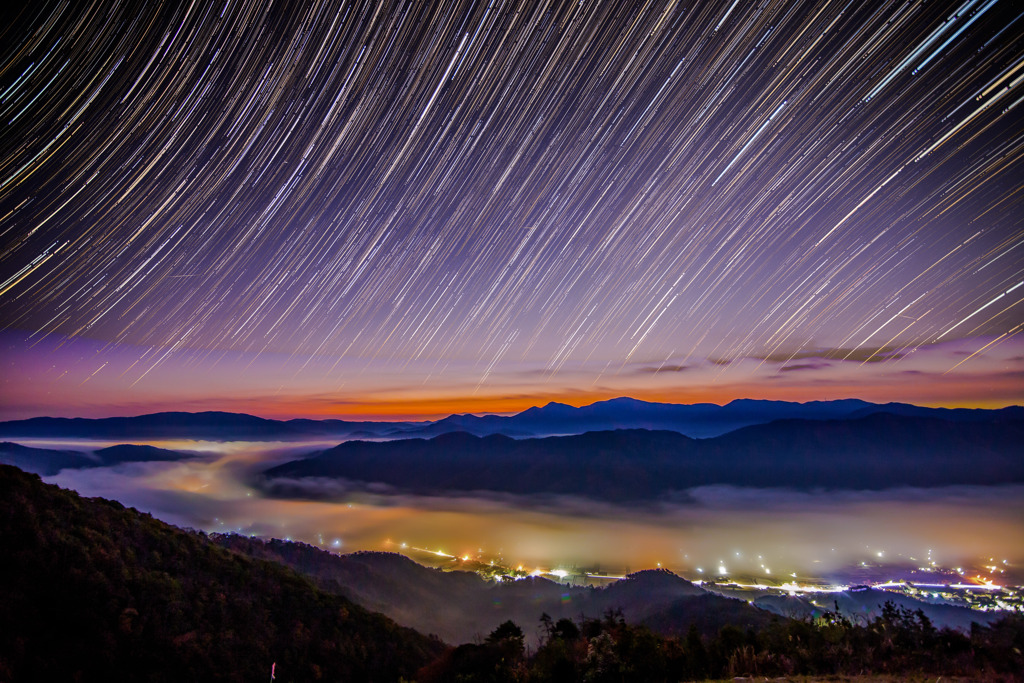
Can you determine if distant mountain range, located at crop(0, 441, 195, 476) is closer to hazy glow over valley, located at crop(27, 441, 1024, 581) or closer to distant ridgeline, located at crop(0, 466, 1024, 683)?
hazy glow over valley, located at crop(27, 441, 1024, 581)

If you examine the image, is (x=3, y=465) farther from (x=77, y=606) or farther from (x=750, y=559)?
(x=750, y=559)

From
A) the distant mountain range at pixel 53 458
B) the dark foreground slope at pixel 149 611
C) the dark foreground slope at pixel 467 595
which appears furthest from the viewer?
→ the distant mountain range at pixel 53 458

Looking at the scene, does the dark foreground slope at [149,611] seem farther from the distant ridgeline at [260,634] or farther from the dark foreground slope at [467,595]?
the dark foreground slope at [467,595]

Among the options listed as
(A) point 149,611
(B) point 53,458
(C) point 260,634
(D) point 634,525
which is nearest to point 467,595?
(C) point 260,634

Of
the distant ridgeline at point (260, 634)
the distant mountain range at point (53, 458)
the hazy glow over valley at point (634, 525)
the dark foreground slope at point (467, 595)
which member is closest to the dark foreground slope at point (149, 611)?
the distant ridgeline at point (260, 634)

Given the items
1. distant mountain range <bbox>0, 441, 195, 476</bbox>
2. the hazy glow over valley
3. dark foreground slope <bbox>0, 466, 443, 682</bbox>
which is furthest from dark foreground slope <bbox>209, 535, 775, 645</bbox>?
distant mountain range <bbox>0, 441, 195, 476</bbox>

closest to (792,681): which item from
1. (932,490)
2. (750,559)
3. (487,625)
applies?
(487,625)

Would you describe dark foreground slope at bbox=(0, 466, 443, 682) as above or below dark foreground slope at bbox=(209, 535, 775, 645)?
above
